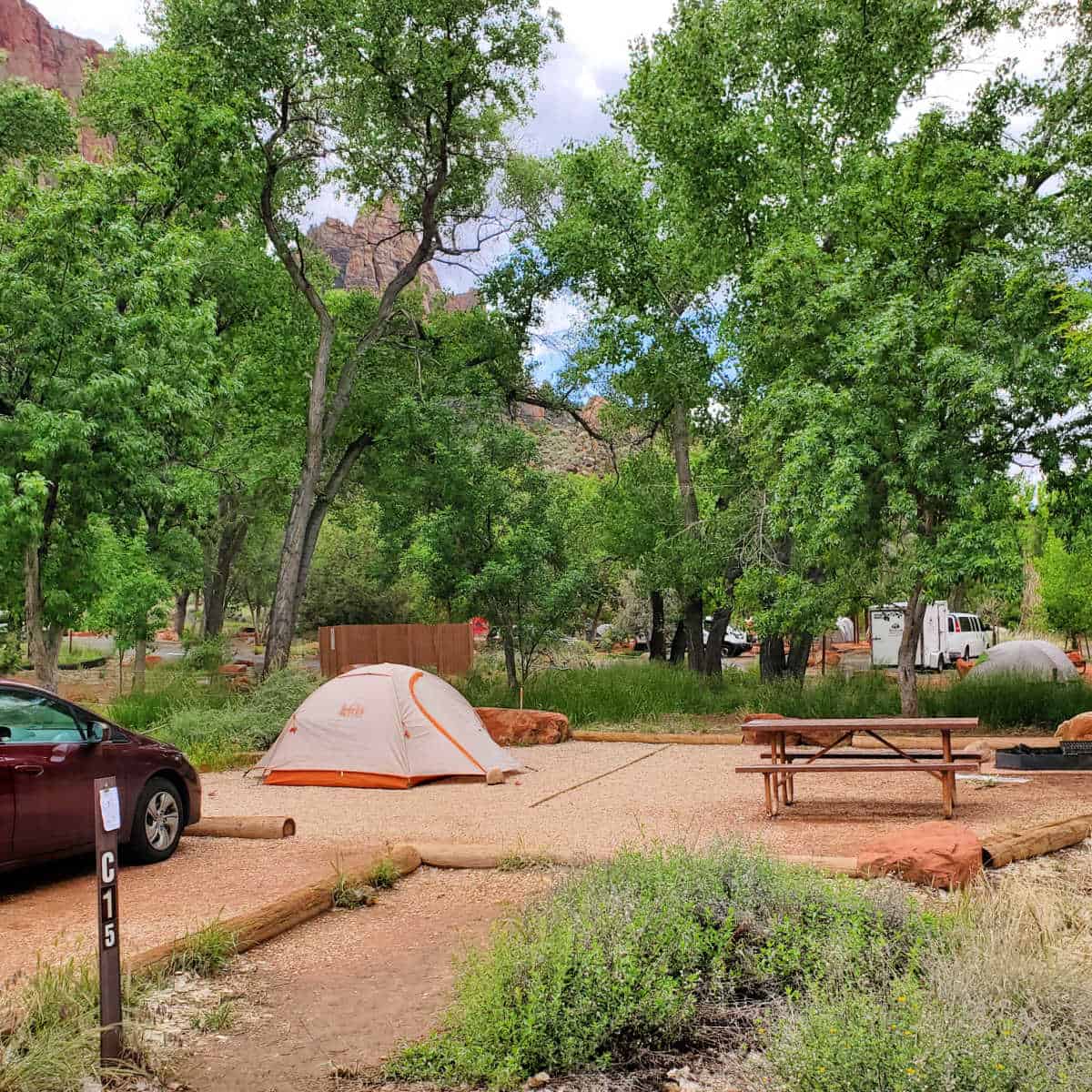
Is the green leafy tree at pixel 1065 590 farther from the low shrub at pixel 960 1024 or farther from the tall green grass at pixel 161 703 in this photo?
the low shrub at pixel 960 1024

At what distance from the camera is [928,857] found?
6.52 m

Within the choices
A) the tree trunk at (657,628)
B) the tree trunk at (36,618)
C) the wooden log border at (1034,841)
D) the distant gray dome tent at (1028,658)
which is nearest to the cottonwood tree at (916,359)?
the wooden log border at (1034,841)

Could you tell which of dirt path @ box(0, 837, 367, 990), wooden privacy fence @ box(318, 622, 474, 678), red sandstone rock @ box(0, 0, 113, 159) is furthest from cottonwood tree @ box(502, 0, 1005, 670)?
red sandstone rock @ box(0, 0, 113, 159)

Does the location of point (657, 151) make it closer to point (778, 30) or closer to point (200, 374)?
point (778, 30)

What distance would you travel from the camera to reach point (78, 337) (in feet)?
41.2

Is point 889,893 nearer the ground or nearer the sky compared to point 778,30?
nearer the ground

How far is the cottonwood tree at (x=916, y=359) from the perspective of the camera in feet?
45.5

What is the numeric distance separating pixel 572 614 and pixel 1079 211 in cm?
1019

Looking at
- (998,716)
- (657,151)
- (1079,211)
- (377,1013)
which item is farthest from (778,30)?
(377,1013)

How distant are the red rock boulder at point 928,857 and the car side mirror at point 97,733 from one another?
5.33 metres

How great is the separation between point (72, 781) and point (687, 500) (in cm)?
1529

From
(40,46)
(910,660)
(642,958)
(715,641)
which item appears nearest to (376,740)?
(910,660)

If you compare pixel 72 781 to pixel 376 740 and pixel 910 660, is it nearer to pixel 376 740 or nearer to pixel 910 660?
pixel 376 740

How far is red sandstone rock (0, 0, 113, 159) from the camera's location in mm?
106062
